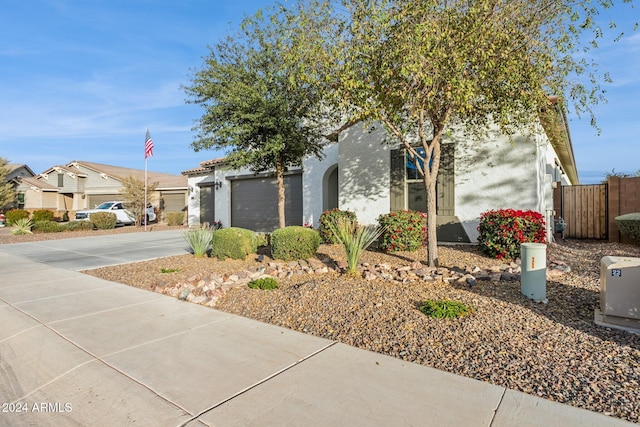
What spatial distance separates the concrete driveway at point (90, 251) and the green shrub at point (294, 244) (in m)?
3.84

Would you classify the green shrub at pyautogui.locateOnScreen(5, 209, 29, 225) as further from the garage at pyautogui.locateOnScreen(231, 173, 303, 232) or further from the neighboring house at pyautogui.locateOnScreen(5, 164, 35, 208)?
the garage at pyautogui.locateOnScreen(231, 173, 303, 232)

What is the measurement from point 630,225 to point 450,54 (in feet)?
22.7

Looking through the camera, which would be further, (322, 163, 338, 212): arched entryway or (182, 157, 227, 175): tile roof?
(182, 157, 227, 175): tile roof

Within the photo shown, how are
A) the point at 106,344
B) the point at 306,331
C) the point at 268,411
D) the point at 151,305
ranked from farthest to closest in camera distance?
the point at 151,305
the point at 306,331
the point at 106,344
the point at 268,411

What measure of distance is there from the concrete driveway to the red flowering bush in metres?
8.15

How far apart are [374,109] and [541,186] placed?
226 inches

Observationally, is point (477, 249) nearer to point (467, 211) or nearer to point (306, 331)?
point (467, 211)

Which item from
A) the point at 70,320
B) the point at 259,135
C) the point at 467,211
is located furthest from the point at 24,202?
the point at 467,211

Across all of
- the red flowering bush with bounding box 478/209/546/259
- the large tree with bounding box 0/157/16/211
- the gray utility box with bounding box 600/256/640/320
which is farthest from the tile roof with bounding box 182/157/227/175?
the gray utility box with bounding box 600/256/640/320

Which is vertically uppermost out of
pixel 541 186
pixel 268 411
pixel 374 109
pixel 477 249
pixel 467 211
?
pixel 374 109

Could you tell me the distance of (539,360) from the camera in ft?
10.6

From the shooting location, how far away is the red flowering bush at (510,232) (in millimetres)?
7312

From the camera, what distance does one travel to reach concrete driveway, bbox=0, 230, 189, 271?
9.28 m

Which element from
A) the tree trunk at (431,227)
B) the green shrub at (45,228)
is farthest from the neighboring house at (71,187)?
the tree trunk at (431,227)
